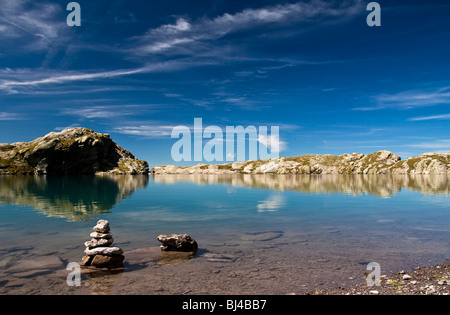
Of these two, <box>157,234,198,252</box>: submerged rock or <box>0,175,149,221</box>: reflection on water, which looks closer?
<box>157,234,198,252</box>: submerged rock

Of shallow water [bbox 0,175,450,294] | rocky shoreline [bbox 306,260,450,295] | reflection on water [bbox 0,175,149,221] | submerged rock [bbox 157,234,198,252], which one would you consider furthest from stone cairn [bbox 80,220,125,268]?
reflection on water [bbox 0,175,149,221]

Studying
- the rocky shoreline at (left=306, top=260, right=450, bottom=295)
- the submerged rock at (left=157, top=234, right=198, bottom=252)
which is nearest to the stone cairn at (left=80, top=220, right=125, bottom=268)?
the submerged rock at (left=157, top=234, right=198, bottom=252)

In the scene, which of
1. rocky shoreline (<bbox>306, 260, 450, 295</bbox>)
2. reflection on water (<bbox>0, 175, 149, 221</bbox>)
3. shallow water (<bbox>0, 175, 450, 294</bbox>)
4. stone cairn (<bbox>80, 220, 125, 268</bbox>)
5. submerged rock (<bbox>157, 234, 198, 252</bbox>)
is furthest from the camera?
reflection on water (<bbox>0, 175, 149, 221</bbox>)

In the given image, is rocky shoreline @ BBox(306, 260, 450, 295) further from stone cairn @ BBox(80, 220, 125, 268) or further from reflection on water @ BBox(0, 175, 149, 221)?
reflection on water @ BBox(0, 175, 149, 221)

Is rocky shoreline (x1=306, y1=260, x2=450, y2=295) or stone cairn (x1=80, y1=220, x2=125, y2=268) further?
stone cairn (x1=80, y1=220, x2=125, y2=268)

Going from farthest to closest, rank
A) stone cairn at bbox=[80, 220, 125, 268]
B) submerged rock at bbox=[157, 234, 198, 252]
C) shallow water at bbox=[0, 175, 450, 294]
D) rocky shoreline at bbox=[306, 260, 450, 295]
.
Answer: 1. submerged rock at bbox=[157, 234, 198, 252]
2. stone cairn at bbox=[80, 220, 125, 268]
3. shallow water at bbox=[0, 175, 450, 294]
4. rocky shoreline at bbox=[306, 260, 450, 295]

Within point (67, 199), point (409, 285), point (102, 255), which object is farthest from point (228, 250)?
point (67, 199)

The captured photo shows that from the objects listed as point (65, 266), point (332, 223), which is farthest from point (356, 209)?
point (65, 266)

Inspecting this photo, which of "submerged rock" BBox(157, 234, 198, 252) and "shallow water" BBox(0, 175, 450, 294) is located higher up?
"submerged rock" BBox(157, 234, 198, 252)

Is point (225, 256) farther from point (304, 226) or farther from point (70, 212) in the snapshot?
point (70, 212)

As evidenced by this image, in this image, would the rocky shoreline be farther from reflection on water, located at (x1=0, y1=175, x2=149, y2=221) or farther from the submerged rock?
reflection on water, located at (x1=0, y1=175, x2=149, y2=221)

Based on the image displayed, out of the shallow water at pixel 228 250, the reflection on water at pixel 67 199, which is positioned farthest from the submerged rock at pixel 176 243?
the reflection on water at pixel 67 199

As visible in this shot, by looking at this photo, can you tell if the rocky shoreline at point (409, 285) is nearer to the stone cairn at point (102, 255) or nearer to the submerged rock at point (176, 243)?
the submerged rock at point (176, 243)

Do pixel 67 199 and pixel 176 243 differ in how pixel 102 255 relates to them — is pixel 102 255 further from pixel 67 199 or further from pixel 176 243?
pixel 67 199
